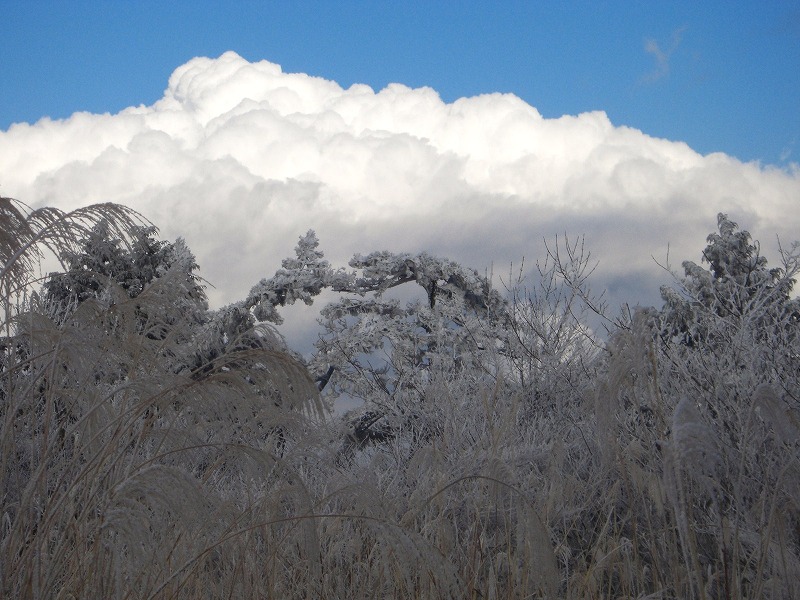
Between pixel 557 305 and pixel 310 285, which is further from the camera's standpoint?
pixel 310 285

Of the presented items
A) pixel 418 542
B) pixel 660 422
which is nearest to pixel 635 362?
pixel 660 422

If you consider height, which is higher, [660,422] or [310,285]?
[310,285]

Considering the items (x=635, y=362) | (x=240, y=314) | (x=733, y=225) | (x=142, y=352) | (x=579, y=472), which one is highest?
(x=733, y=225)

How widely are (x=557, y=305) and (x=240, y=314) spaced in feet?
22.4

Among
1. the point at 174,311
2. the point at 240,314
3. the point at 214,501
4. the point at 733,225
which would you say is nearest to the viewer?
the point at 214,501

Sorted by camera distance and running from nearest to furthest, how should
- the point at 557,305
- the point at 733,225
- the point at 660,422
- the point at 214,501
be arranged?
the point at 660,422 < the point at 214,501 < the point at 557,305 < the point at 733,225

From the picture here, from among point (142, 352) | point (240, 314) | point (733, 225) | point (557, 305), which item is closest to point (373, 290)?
point (240, 314)

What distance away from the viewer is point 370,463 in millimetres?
4176

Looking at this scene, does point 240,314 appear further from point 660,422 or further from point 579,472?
point 660,422

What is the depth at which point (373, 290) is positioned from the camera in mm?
14211

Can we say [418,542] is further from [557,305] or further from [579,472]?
[557,305]

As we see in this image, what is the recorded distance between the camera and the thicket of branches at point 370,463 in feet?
6.84

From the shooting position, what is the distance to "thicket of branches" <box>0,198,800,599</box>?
208cm

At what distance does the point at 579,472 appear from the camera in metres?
5.88
